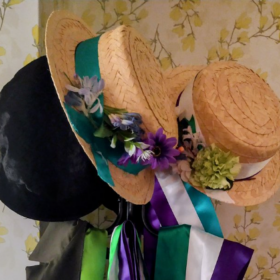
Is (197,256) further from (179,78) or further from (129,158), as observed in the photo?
(179,78)

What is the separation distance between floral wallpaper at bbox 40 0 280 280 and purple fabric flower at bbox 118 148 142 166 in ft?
2.51

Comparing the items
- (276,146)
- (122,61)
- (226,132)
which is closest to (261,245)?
(276,146)

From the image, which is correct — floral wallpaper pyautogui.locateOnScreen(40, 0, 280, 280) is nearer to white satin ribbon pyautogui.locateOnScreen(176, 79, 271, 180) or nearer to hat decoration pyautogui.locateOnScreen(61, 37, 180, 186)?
white satin ribbon pyautogui.locateOnScreen(176, 79, 271, 180)

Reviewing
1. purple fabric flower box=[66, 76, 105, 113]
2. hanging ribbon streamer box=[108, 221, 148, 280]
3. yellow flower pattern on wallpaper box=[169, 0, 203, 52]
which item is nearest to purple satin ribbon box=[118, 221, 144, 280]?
hanging ribbon streamer box=[108, 221, 148, 280]

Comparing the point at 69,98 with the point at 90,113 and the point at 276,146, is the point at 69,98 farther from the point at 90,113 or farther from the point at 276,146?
the point at 276,146

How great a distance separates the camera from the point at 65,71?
637 mm

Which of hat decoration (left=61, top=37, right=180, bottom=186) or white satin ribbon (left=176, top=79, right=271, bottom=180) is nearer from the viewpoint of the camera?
hat decoration (left=61, top=37, right=180, bottom=186)

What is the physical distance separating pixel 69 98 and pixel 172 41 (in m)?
0.85

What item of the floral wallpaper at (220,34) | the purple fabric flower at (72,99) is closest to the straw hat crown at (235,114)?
the purple fabric flower at (72,99)

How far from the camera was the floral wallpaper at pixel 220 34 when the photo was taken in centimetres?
127

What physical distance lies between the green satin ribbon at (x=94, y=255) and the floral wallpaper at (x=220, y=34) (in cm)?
65

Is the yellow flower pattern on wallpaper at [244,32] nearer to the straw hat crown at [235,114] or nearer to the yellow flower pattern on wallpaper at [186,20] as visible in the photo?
the yellow flower pattern on wallpaper at [186,20]

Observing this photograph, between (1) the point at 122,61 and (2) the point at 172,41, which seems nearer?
(1) the point at 122,61

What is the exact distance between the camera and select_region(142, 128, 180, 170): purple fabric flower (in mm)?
611
